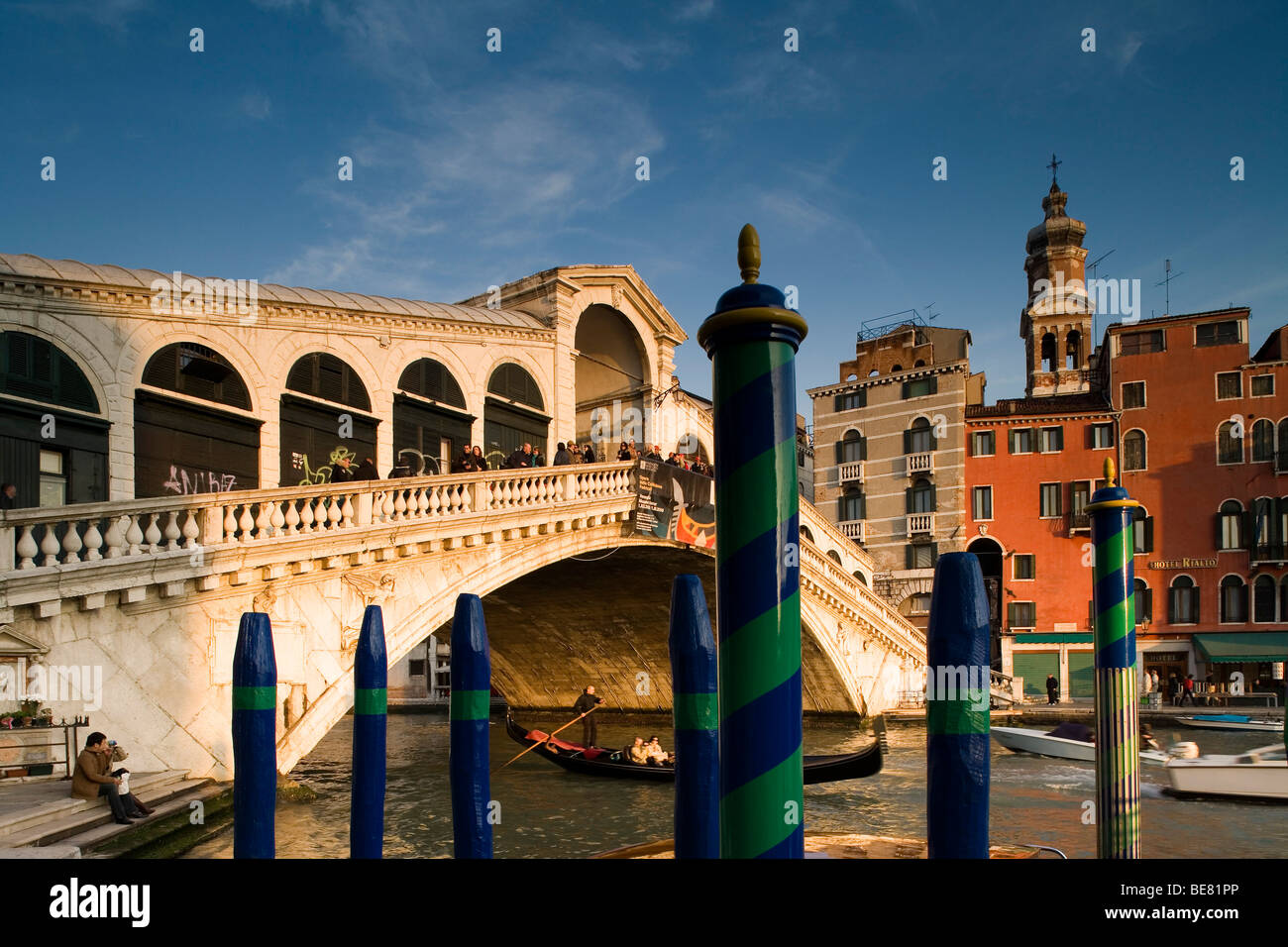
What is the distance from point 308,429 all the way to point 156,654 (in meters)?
4.35

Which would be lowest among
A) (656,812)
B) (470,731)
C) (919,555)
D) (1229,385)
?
(656,812)

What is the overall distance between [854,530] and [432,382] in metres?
16.7

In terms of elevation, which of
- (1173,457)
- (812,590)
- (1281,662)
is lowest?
(1281,662)

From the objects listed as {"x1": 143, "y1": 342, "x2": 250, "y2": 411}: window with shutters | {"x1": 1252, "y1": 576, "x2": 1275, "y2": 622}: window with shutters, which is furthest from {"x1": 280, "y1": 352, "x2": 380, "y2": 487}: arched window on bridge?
{"x1": 1252, "y1": 576, "x2": 1275, "y2": 622}: window with shutters

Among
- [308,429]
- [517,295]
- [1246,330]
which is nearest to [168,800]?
[308,429]

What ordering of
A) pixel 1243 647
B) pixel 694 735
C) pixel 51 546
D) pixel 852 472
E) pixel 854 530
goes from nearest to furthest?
1. pixel 694 735
2. pixel 51 546
3. pixel 1243 647
4. pixel 854 530
5. pixel 852 472

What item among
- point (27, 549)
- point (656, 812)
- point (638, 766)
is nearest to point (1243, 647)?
point (638, 766)

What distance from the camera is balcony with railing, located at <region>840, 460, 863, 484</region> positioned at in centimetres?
2838

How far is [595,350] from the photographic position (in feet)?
66.8

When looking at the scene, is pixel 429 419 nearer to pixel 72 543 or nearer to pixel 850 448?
pixel 72 543

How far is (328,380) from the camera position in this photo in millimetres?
13031

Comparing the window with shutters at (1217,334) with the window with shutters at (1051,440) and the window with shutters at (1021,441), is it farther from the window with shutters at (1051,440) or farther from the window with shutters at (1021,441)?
the window with shutters at (1021,441)
